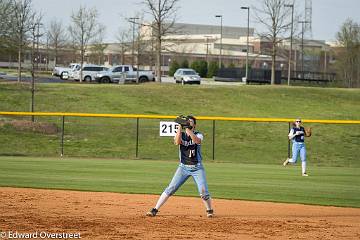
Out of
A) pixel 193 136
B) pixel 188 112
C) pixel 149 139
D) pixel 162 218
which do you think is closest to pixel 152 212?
pixel 162 218

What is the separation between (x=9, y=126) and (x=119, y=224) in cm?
2458

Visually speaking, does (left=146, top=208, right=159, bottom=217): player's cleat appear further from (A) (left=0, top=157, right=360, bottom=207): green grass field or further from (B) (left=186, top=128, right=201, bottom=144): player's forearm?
(A) (left=0, top=157, right=360, bottom=207): green grass field

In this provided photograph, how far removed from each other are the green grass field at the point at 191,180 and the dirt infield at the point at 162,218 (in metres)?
1.37

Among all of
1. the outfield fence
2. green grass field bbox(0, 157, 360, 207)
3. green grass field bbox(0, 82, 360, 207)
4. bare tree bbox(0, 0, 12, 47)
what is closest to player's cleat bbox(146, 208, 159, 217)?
green grass field bbox(0, 157, 360, 207)

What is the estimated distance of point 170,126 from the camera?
29.2 metres

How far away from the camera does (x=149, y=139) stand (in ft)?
117

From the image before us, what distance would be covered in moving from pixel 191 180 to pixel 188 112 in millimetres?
21994

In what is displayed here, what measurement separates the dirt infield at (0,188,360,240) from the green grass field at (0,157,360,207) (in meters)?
1.37

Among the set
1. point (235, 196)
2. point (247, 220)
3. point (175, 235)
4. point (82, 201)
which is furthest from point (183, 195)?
point (175, 235)

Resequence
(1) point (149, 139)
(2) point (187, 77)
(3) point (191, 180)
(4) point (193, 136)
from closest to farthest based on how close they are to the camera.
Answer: (4) point (193, 136) < (3) point (191, 180) < (1) point (149, 139) < (2) point (187, 77)

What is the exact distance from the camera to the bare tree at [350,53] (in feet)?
238

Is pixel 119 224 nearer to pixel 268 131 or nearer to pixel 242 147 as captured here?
pixel 242 147

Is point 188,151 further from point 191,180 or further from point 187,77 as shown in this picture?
point 187,77

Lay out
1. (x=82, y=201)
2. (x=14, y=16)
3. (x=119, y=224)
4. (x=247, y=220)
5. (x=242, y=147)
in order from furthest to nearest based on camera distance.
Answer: (x=14, y=16) → (x=242, y=147) → (x=82, y=201) → (x=247, y=220) → (x=119, y=224)
